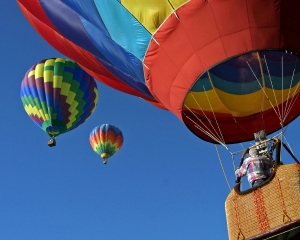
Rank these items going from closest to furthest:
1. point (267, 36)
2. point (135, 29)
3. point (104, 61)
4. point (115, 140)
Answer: point (267, 36), point (135, 29), point (104, 61), point (115, 140)

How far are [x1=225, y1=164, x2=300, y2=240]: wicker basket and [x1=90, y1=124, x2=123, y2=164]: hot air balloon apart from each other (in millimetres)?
15188

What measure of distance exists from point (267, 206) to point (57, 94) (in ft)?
34.2

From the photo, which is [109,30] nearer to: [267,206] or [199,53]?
[199,53]

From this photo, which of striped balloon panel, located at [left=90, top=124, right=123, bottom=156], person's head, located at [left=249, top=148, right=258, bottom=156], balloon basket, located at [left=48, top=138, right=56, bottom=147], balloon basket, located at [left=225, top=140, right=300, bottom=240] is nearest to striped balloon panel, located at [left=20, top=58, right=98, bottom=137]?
balloon basket, located at [left=48, top=138, right=56, bottom=147]

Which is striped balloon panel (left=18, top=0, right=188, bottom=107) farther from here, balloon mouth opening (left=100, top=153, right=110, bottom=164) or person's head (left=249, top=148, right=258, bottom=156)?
balloon mouth opening (left=100, top=153, right=110, bottom=164)

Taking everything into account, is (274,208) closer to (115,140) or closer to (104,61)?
(104,61)

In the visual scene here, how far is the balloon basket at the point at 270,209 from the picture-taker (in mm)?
5355

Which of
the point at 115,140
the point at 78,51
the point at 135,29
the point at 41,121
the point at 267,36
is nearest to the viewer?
the point at 267,36

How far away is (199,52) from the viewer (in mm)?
6879

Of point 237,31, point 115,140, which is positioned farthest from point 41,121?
point 237,31

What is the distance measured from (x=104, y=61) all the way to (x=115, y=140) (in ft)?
41.9

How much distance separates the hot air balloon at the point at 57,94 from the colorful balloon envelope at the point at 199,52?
224 inches

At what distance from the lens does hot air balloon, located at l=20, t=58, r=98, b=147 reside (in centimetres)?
1523

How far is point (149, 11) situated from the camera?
692 centimetres
